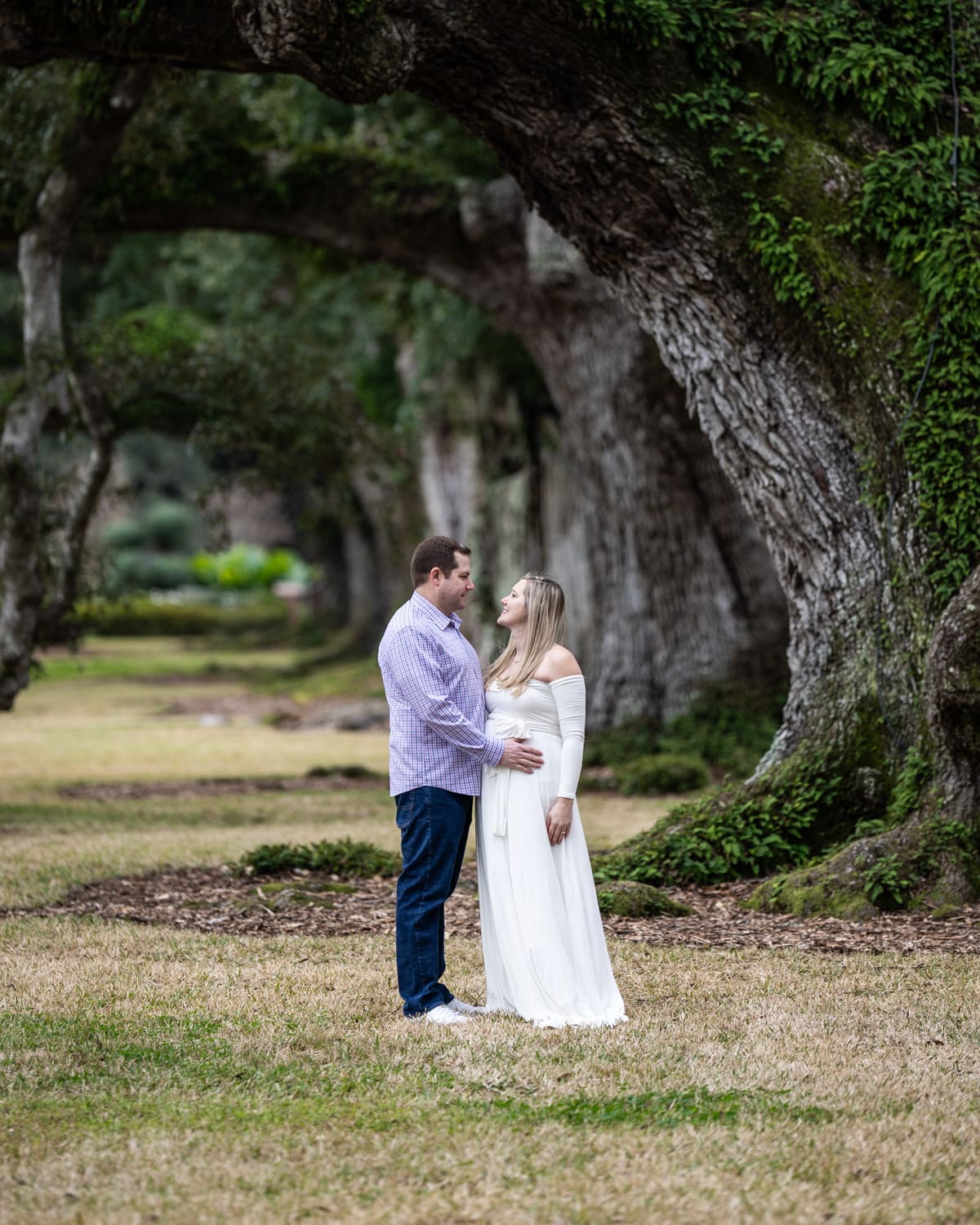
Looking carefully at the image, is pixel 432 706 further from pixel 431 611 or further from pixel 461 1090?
pixel 461 1090

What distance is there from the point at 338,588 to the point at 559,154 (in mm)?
32450

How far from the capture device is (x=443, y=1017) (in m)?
5.61

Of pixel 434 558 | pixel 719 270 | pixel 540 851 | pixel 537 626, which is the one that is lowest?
pixel 540 851

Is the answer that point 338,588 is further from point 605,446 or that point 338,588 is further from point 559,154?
point 559,154

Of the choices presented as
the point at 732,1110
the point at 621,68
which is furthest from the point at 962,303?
the point at 732,1110

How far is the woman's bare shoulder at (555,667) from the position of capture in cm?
580

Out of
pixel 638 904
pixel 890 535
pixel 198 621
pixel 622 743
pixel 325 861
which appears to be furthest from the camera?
pixel 198 621

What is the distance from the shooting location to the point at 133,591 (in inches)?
577

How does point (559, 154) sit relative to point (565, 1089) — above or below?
above

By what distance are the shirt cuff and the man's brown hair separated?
27.1 inches

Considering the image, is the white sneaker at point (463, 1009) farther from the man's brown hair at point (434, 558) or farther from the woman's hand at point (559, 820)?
the man's brown hair at point (434, 558)

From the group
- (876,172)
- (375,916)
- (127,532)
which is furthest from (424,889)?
(127,532)

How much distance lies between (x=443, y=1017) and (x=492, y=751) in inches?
40.4

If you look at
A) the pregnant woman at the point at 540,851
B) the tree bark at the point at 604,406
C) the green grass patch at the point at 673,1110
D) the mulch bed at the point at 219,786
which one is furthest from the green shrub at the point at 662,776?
the green grass patch at the point at 673,1110
